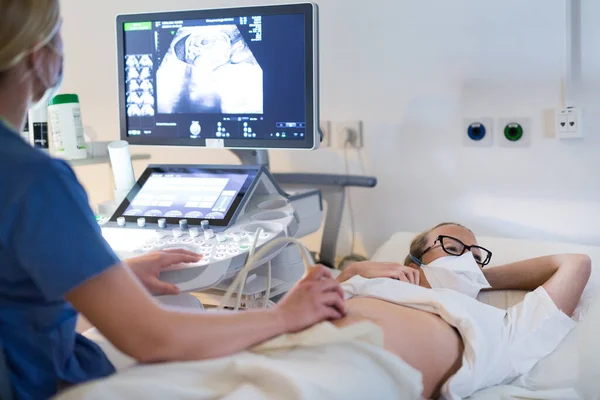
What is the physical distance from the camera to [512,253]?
1.89m

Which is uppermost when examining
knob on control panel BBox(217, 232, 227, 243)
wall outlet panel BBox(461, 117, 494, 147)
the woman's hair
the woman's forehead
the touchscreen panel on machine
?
wall outlet panel BBox(461, 117, 494, 147)

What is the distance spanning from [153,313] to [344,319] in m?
0.40

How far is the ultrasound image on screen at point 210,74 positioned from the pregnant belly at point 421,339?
0.76 metres

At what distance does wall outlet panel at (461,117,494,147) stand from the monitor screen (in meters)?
0.56

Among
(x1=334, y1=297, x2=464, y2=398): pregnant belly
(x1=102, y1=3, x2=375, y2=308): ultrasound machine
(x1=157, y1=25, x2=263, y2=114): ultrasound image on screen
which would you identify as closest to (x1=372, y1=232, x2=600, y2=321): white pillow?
(x1=102, y1=3, x2=375, y2=308): ultrasound machine

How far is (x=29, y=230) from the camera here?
0.82m

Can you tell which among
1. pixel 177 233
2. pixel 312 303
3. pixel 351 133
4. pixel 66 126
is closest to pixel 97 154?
pixel 66 126

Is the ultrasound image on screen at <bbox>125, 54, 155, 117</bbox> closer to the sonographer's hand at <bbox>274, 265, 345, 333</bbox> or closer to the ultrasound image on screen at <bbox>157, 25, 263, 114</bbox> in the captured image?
the ultrasound image on screen at <bbox>157, 25, 263, 114</bbox>

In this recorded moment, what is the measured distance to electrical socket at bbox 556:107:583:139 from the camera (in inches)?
76.7

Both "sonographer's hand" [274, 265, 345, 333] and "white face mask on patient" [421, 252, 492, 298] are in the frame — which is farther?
"white face mask on patient" [421, 252, 492, 298]

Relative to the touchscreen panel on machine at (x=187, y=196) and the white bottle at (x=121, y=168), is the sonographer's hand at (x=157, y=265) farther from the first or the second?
the white bottle at (x=121, y=168)

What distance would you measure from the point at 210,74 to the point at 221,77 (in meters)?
0.04

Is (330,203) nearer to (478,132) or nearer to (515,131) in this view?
(478,132)

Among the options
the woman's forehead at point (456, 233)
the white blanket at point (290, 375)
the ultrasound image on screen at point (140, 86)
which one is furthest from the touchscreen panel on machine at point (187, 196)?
the white blanket at point (290, 375)
